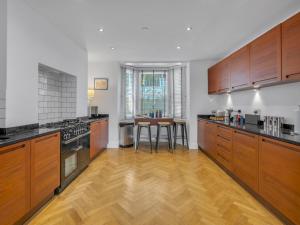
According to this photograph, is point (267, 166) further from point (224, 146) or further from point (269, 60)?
point (269, 60)

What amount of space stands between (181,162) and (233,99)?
73.2 inches

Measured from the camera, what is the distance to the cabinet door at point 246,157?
7.32 ft

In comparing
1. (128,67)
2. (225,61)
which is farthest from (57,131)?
(128,67)

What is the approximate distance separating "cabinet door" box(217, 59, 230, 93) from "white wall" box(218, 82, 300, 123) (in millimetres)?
329

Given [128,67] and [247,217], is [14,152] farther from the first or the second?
[128,67]

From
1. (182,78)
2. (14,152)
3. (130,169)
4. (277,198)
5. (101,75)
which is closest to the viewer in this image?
(14,152)

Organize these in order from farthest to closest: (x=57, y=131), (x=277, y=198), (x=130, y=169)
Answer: (x=130, y=169)
(x=57, y=131)
(x=277, y=198)

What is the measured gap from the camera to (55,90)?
349 cm

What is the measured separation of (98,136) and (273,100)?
3.48 m

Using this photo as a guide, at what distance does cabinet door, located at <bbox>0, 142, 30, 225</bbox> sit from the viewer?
1.46 meters

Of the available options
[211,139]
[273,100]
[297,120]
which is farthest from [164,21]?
[211,139]

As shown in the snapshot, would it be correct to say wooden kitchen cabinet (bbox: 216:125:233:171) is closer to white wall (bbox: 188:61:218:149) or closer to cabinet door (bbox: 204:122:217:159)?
cabinet door (bbox: 204:122:217:159)

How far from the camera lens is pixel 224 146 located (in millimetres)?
3186

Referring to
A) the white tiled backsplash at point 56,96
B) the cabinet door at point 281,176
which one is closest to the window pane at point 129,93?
the white tiled backsplash at point 56,96
